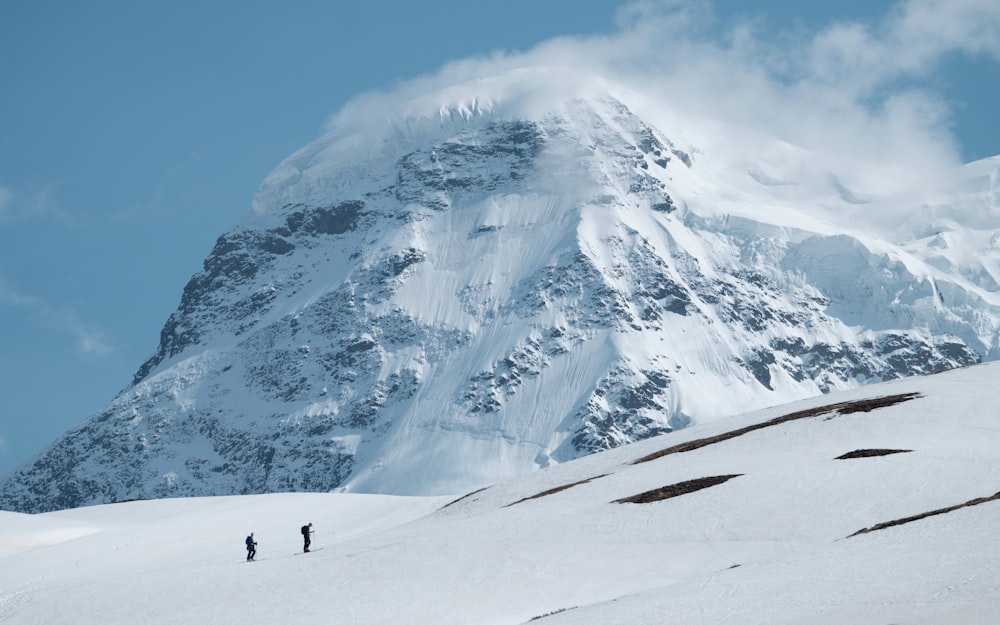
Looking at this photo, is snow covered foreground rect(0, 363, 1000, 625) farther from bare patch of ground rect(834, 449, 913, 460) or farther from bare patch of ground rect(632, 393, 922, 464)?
bare patch of ground rect(834, 449, 913, 460)

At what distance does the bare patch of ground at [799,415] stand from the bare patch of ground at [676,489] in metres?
12.4

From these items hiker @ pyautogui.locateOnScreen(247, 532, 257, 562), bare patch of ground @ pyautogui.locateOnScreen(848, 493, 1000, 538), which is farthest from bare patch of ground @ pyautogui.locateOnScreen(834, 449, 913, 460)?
hiker @ pyautogui.locateOnScreen(247, 532, 257, 562)

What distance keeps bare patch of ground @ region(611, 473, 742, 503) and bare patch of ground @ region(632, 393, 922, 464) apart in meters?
12.4

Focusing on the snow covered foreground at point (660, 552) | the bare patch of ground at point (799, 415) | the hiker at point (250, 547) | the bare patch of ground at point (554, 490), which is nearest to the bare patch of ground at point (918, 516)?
the snow covered foreground at point (660, 552)

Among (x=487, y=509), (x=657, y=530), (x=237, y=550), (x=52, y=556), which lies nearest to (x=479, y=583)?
(x=657, y=530)

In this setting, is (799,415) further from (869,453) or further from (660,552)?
(660,552)

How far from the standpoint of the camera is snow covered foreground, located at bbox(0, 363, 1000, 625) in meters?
27.0

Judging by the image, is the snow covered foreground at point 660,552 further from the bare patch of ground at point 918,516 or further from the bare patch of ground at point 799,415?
the bare patch of ground at point 918,516

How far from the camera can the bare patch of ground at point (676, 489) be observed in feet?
146

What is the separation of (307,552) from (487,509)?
9.03 m

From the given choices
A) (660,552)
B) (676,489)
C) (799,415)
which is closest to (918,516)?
Result: (660,552)

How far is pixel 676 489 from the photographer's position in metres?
45.3

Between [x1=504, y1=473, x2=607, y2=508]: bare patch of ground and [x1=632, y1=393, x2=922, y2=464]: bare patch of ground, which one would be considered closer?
[x1=504, y1=473, x2=607, y2=508]: bare patch of ground

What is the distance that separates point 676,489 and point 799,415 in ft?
58.4
